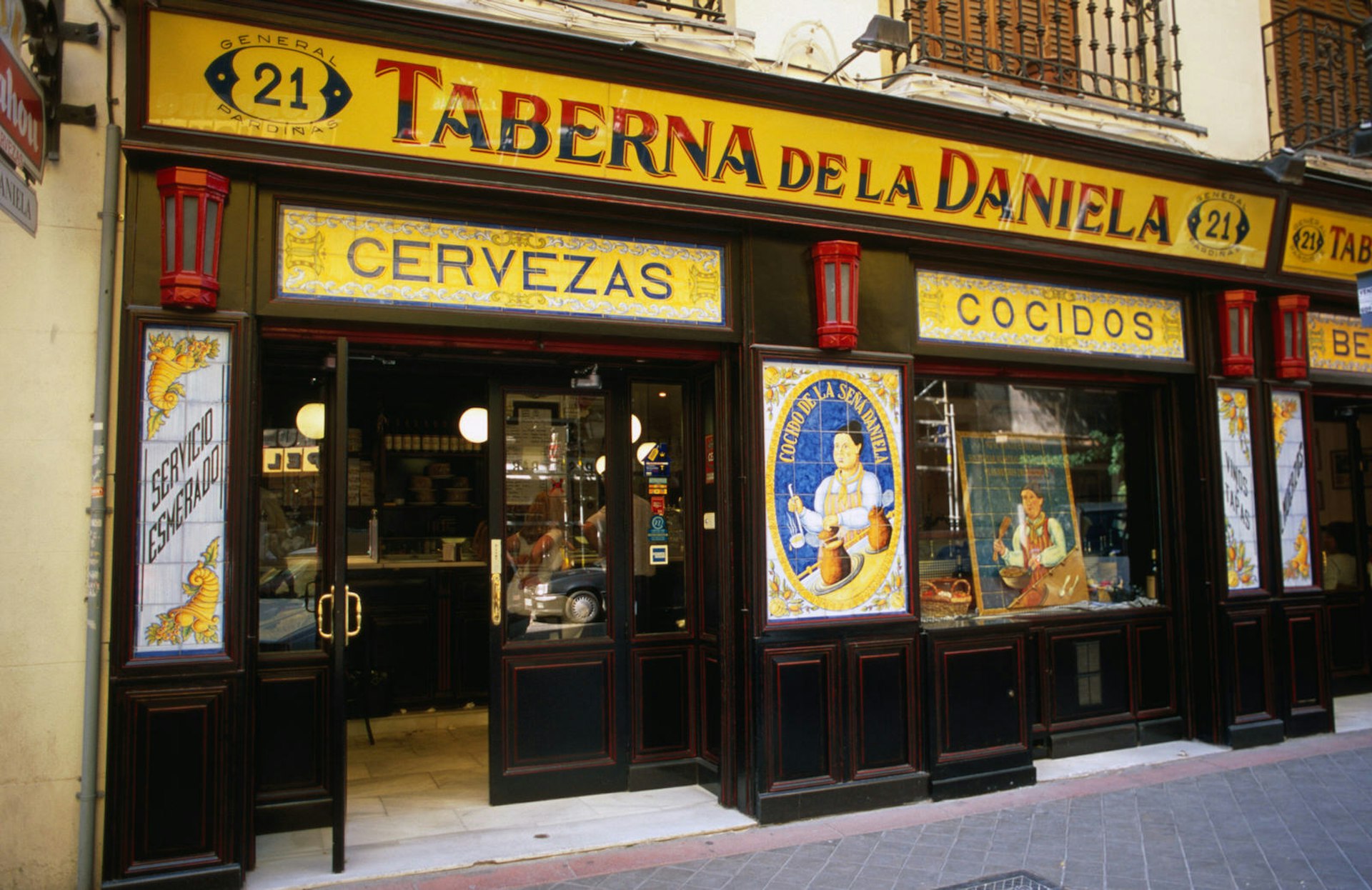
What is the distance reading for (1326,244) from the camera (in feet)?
26.5

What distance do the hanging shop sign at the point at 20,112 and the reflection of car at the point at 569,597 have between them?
11.5ft

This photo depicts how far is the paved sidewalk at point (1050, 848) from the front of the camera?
4.86 m

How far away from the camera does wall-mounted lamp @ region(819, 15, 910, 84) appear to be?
238 inches

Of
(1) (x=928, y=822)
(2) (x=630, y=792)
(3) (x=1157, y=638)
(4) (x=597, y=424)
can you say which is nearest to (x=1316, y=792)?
(3) (x=1157, y=638)

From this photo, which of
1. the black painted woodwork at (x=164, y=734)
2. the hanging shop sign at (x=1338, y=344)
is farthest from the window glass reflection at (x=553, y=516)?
the hanging shop sign at (x=1338, y=344)

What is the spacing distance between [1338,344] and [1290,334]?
853 millimetres

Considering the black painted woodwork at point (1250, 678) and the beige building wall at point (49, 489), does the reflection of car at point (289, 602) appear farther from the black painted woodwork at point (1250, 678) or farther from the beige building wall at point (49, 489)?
the black painted woodwork at point (1250, 678)

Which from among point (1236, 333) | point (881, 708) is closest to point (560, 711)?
point (881, 708)

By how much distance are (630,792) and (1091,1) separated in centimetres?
683

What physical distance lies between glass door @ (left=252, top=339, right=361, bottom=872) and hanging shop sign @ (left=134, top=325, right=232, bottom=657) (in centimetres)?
62

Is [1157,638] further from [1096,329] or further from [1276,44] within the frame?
[1276,44]

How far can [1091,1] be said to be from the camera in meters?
7.61

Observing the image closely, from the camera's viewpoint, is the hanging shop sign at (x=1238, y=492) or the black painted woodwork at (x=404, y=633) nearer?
the hanging shop sign at (x=1238, y=492)

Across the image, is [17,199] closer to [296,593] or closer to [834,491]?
[296,593]
